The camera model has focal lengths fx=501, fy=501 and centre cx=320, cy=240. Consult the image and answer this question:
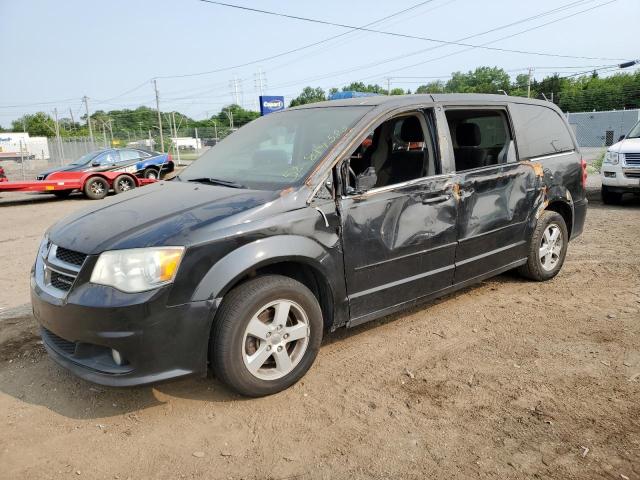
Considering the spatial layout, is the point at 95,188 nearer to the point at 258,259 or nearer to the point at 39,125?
the point at 258,259

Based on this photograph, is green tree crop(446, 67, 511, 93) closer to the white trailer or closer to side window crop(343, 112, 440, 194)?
the white trailer

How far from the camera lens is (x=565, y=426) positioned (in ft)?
8.89

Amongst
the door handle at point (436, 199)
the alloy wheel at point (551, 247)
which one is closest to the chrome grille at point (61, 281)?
the door handle at point (436, 199)

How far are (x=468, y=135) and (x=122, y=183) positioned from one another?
12571 mm

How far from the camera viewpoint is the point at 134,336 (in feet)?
8.55

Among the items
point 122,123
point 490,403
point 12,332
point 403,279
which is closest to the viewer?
point 490,403

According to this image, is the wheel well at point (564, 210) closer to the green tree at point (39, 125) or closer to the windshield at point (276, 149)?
the windshield at point (276, 149)

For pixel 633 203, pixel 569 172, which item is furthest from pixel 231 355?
pixel 633 203

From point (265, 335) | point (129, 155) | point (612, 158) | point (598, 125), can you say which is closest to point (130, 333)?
point (265, 335)

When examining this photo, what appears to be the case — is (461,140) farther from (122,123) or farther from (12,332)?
(122,123)

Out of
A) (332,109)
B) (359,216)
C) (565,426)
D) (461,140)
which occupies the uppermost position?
(332,109)

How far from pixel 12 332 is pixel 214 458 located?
2.62m

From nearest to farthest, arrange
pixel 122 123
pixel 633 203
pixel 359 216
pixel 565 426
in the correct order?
1. pixel 565 426
2. pixel 359 216
3. pixel 633 203
4. pixel 122 123

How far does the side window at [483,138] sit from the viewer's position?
4.39 meters
